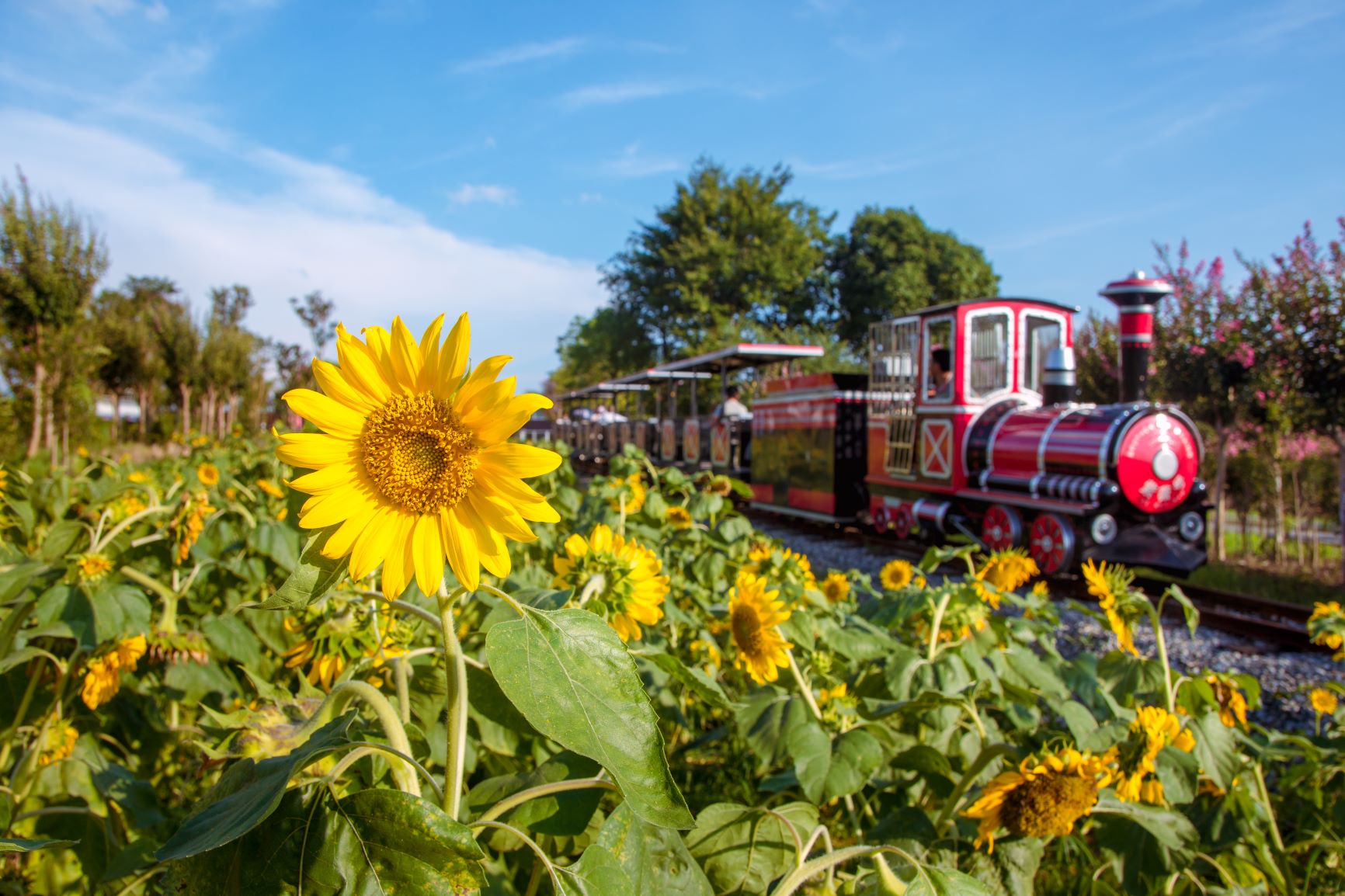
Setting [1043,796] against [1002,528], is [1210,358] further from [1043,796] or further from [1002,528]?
[1043,796]

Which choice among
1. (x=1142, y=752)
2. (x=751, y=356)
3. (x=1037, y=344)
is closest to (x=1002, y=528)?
(x=1037, y=344)

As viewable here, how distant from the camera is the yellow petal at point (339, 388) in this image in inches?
33.5

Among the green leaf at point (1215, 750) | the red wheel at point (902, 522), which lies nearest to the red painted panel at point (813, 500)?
the red wheel at point (902, 522)

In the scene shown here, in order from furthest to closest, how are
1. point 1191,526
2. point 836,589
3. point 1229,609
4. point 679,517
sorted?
point 1191,526 < point 1229,609 < point 679,517 < point 836,589

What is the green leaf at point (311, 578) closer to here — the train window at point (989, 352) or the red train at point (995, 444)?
the red train at point (995, 444)

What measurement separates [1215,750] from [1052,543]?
6210mm

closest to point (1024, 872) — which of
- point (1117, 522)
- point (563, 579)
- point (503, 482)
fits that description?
point (563, 579)

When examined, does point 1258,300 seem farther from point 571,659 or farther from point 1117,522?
point 571,659

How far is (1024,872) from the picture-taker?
4.69ft

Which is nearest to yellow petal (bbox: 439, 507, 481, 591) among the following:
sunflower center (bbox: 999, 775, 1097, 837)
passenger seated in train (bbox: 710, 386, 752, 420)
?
sunflower center (bbox: 999, 775, 1097, 837)

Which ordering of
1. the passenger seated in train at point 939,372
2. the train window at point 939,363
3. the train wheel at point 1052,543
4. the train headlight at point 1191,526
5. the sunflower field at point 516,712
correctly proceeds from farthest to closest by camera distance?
the passenger seated in train at point 939,372 → the train window at point 939,363 → the train headlight at point 1191,526 → the train wheel at point 1052,543 → the sunflower field at point 516,712

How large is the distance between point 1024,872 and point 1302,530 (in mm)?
13470

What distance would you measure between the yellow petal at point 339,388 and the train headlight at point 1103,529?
294 inches

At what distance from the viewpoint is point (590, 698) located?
0.77 meters
